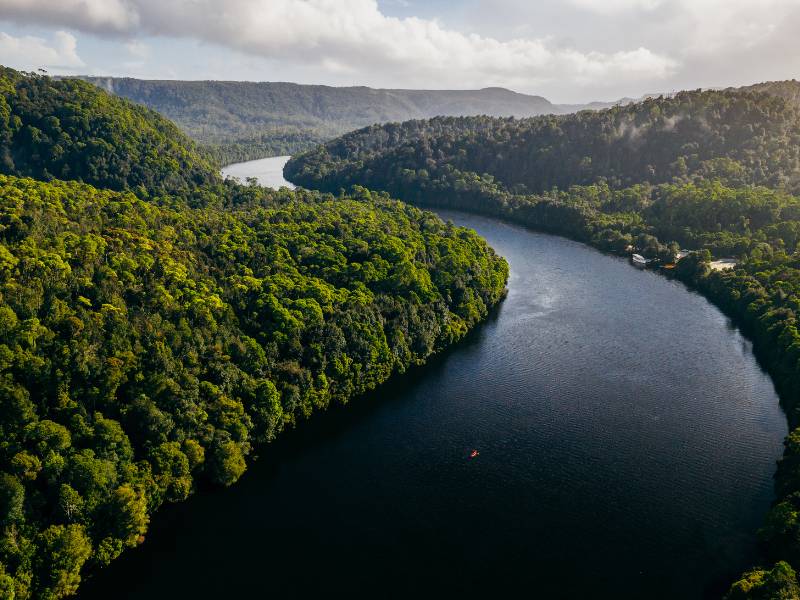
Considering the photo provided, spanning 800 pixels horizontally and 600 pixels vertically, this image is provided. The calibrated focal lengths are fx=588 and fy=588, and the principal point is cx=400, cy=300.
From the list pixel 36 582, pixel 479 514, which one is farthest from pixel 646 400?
pixel 36 582

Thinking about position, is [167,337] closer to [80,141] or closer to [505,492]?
[505,492]

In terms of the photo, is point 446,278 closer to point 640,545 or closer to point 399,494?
point 399,494

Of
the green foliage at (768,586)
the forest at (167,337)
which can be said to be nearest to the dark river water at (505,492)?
the green foliage at (768,586)

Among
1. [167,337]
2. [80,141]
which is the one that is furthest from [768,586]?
[80,141]

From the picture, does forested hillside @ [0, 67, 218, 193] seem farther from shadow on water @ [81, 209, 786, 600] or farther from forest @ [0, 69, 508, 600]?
shadow on water @ [81, 209, 786, 600]

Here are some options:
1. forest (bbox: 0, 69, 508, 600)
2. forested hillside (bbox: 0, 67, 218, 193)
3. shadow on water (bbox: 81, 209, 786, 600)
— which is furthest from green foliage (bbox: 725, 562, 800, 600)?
forested hillside (bbox: 0, 67, 218, 193)
